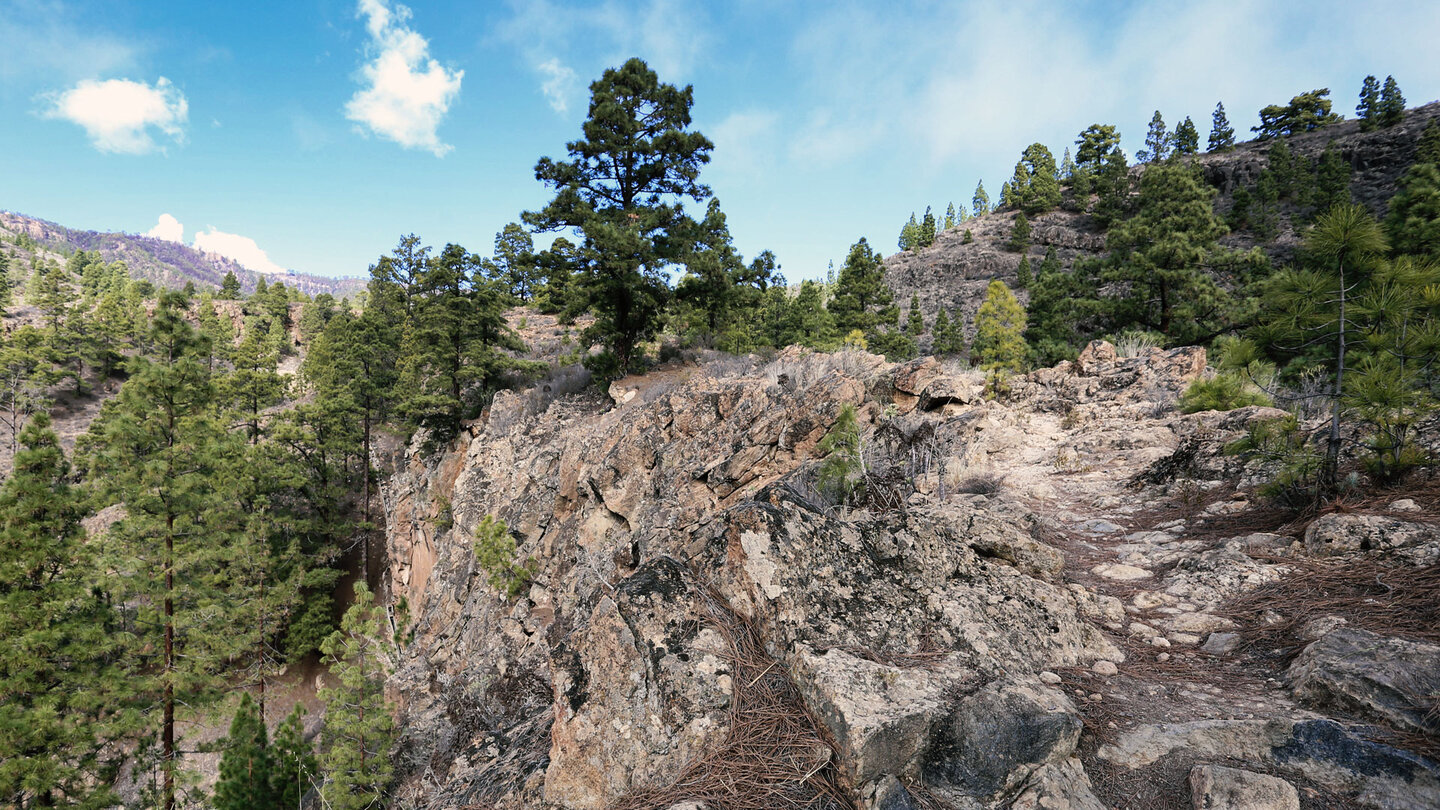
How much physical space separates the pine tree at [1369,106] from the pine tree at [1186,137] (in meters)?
12.1

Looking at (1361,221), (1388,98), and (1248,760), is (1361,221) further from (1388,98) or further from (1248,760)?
(1388,98)

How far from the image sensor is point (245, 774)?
1139cm

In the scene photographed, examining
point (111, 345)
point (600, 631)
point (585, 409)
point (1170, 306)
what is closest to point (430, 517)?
point (585, 409)

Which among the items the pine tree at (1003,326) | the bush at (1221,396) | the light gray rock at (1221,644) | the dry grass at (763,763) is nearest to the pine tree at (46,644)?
the dry grass at (763,763)

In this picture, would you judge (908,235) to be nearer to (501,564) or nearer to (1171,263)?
(1171,263)

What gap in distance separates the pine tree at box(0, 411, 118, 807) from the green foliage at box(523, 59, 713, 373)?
10.7m

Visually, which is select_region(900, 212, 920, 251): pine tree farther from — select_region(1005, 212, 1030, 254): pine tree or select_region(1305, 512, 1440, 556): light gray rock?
select_region(1305, 512, 1440, 556): light gray rock

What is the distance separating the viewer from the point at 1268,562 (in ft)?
13.3

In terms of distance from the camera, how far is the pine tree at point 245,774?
10.6 metres

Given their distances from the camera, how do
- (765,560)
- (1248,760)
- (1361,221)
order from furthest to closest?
(1361,221) → (765,560) → (1248,760)

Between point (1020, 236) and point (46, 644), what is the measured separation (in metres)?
65.3

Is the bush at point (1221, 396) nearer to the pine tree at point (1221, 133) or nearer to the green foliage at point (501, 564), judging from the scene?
the green foliage at point (501, 564)

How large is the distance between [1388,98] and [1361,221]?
7517cm

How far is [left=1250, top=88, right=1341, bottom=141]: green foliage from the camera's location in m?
56.3
